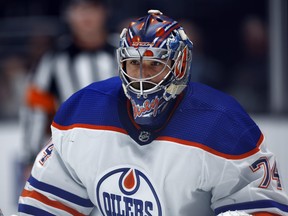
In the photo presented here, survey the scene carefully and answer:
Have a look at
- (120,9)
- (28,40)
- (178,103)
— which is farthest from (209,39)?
(178,103)

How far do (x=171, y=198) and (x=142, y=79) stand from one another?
14.6 inches

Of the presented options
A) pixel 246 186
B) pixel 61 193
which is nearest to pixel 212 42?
pixel 61 193

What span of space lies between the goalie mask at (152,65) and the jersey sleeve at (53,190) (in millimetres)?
315

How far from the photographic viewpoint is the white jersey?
2.94 m

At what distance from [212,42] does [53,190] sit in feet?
8.38

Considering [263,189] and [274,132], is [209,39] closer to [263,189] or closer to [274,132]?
[274,132]

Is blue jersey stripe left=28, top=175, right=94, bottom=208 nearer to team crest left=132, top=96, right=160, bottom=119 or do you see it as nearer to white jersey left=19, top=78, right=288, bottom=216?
white jersey left=19, top=78, right=288, bottom=216

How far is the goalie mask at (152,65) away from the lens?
293 cm

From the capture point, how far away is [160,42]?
2943 mm

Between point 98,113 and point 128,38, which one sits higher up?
point 128,38

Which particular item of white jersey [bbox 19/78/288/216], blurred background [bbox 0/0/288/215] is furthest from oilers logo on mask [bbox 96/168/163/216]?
blurred background [bbox 0/0/288/215]

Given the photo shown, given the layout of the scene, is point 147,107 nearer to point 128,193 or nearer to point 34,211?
point 128,193

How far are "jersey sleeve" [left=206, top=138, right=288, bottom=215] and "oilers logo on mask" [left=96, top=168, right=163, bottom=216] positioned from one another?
187 mm

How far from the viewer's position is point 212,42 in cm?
555
